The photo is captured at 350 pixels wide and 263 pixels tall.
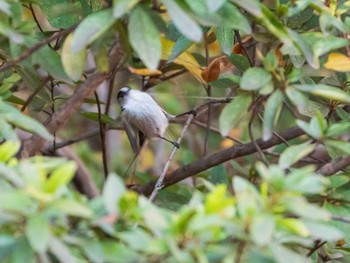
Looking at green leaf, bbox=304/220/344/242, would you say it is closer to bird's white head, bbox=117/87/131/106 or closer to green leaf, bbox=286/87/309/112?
green leaf, bbox=286/87/309/112

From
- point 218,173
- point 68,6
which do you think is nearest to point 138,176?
point 218,173

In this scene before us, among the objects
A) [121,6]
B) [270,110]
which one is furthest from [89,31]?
[270,110]

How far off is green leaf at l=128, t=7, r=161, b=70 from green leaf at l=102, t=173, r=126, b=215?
0.22 m

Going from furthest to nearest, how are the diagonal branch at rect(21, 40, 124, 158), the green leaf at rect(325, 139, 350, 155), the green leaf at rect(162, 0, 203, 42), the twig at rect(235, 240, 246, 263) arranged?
1. the diagonal branch at rect(21, 40, 124, 158)
2. the green leaf at rect(325, 139, 350, 155)
3. the green leaf at rect(162, 0, 203, 42)
4. the twig at rect(235, 240, 246, 263)

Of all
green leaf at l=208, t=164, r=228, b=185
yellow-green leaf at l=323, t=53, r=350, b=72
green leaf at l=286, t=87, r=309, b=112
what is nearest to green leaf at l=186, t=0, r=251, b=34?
green leaf at l=286, t=87, r=309, b=112

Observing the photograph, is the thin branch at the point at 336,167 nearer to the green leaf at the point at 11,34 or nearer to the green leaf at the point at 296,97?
the green leaf at the point at 296,97

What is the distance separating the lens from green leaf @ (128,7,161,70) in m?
1.08

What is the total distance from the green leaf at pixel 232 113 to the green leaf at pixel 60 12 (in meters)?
0.50

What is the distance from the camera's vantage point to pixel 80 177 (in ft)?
7.27

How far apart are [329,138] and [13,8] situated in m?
0.52

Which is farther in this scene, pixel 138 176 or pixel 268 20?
pixel 138 176

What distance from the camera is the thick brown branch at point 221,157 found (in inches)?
63.9

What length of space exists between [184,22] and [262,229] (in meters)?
0.32

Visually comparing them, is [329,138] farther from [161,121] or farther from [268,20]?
[161,121]
